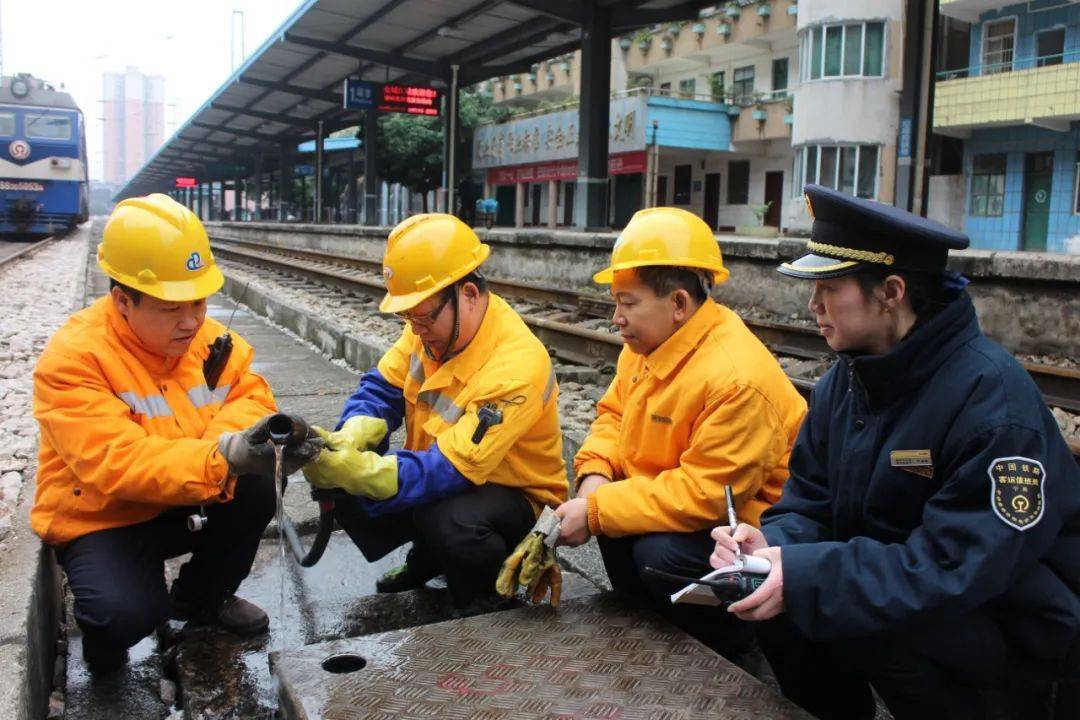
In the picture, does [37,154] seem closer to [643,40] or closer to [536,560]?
[643,40]

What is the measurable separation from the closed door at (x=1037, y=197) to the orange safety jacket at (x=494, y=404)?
24174 mm

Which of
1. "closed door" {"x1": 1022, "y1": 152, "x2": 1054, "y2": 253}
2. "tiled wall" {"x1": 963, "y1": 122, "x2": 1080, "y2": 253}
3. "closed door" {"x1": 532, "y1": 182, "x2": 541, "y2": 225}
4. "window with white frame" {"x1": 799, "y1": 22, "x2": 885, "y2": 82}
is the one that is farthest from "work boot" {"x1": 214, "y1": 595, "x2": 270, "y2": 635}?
"closed door" {"x1": 532, "y1": 182, "x2": 541, "y2": 225}


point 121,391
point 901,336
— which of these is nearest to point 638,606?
point 901,336

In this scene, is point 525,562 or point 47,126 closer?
point 525,562

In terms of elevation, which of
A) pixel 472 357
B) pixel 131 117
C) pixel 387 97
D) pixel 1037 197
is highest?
pixel 131 117

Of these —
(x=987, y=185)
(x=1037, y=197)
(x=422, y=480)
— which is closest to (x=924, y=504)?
(x=422, y=480)

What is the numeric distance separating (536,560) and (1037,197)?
83.0ft

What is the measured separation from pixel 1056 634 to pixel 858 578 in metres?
0.40

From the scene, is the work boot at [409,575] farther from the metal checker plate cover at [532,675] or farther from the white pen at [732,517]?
the white pen at [732,517]

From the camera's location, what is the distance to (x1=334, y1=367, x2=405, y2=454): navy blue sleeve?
3238mm

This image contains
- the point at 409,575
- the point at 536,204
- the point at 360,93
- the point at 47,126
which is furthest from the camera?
the point at 536,204

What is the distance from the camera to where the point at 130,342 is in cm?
273

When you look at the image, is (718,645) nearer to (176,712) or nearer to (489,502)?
(489,502)

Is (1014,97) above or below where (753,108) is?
below
